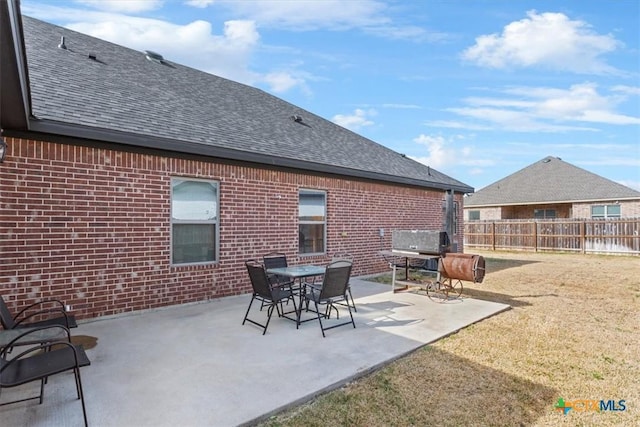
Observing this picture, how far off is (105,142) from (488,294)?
26.6 ft

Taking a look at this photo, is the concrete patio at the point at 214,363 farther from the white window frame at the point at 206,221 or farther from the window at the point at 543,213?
the window at the point at 543,213

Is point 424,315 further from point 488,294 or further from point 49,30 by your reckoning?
point 49,30

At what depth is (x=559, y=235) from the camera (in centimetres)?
1833

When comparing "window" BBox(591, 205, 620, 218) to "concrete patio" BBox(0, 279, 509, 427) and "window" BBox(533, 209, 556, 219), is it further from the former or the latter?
"concrete patio" BBox(0, 279, 509, 427)

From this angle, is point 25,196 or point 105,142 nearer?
point 25,196

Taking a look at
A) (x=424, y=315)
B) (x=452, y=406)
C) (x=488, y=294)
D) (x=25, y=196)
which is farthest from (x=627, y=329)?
(x=25, y=196)

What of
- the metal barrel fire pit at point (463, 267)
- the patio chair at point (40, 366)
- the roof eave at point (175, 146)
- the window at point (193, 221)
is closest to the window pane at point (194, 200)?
the window at point (193, 221)

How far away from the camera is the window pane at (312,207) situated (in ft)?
27.8

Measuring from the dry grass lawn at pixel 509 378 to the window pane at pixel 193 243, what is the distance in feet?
14.0

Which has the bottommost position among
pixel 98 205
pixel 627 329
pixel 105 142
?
pixel 627 329

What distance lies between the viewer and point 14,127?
15.2 ft

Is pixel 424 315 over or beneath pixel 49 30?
beneath
